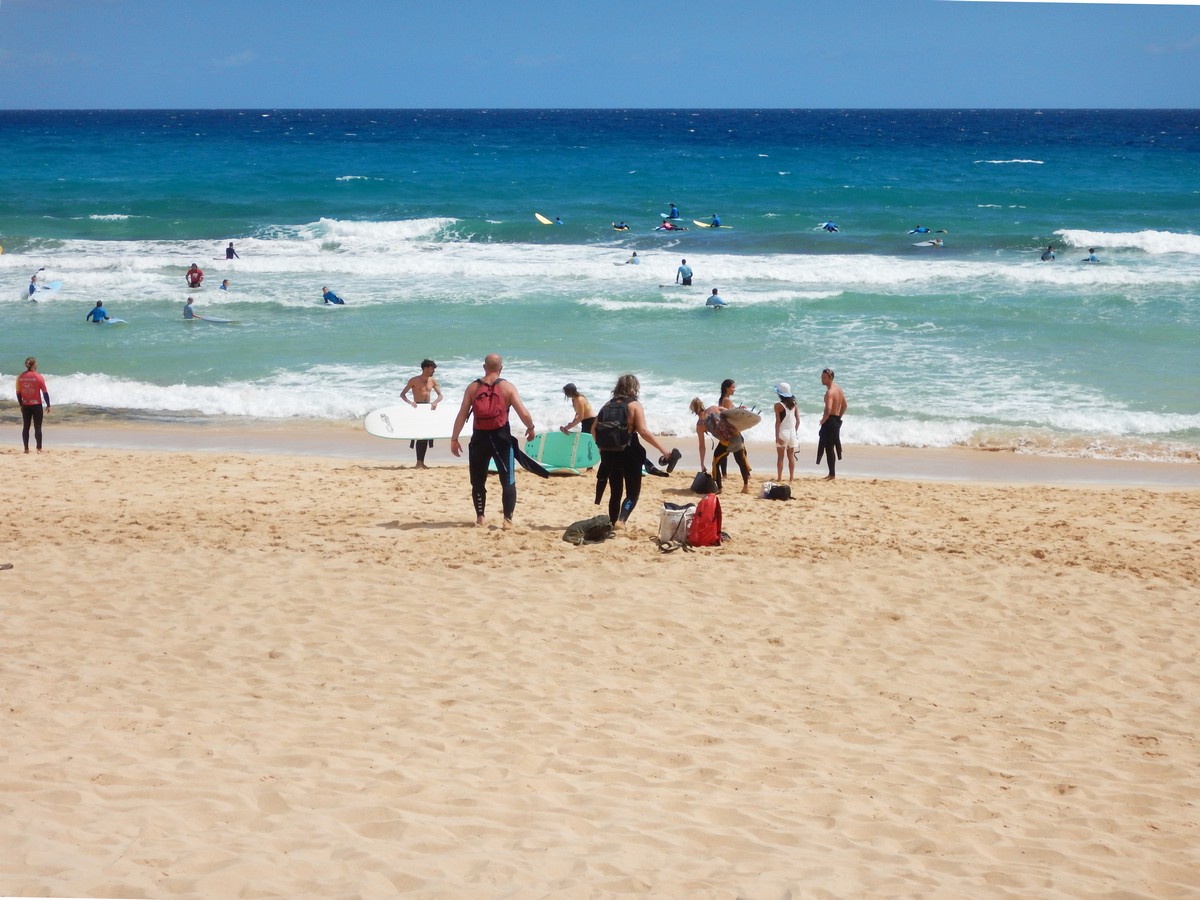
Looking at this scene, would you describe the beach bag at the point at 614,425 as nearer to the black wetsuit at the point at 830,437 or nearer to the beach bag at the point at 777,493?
the beach bag at the point at 777,493

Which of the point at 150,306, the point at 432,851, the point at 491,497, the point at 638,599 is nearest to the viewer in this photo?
the point at 432,851

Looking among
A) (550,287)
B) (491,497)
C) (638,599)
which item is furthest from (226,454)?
(550,287)

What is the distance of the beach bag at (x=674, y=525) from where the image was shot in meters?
8.55

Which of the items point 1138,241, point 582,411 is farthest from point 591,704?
point 1138,241

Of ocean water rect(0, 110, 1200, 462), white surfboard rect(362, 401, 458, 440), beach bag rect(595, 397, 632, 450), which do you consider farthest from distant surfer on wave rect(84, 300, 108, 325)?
beach bag rect(595, 397, 632, 450)

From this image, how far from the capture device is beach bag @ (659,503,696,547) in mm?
8555

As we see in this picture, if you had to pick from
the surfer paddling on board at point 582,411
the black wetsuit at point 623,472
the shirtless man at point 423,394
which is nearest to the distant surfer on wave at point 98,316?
the shirtless man at point 423,394

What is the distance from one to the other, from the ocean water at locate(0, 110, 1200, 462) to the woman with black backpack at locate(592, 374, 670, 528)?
6237 millimetres

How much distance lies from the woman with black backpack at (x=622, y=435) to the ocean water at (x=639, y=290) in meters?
6.24

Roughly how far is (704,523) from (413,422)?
5011 millimetres

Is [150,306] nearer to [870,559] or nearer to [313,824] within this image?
[870,559]

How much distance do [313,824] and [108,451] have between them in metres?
10.4

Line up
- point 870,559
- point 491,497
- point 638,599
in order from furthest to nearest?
point 491,497
point 870,559
point 638,599

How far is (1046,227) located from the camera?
1410 inches
